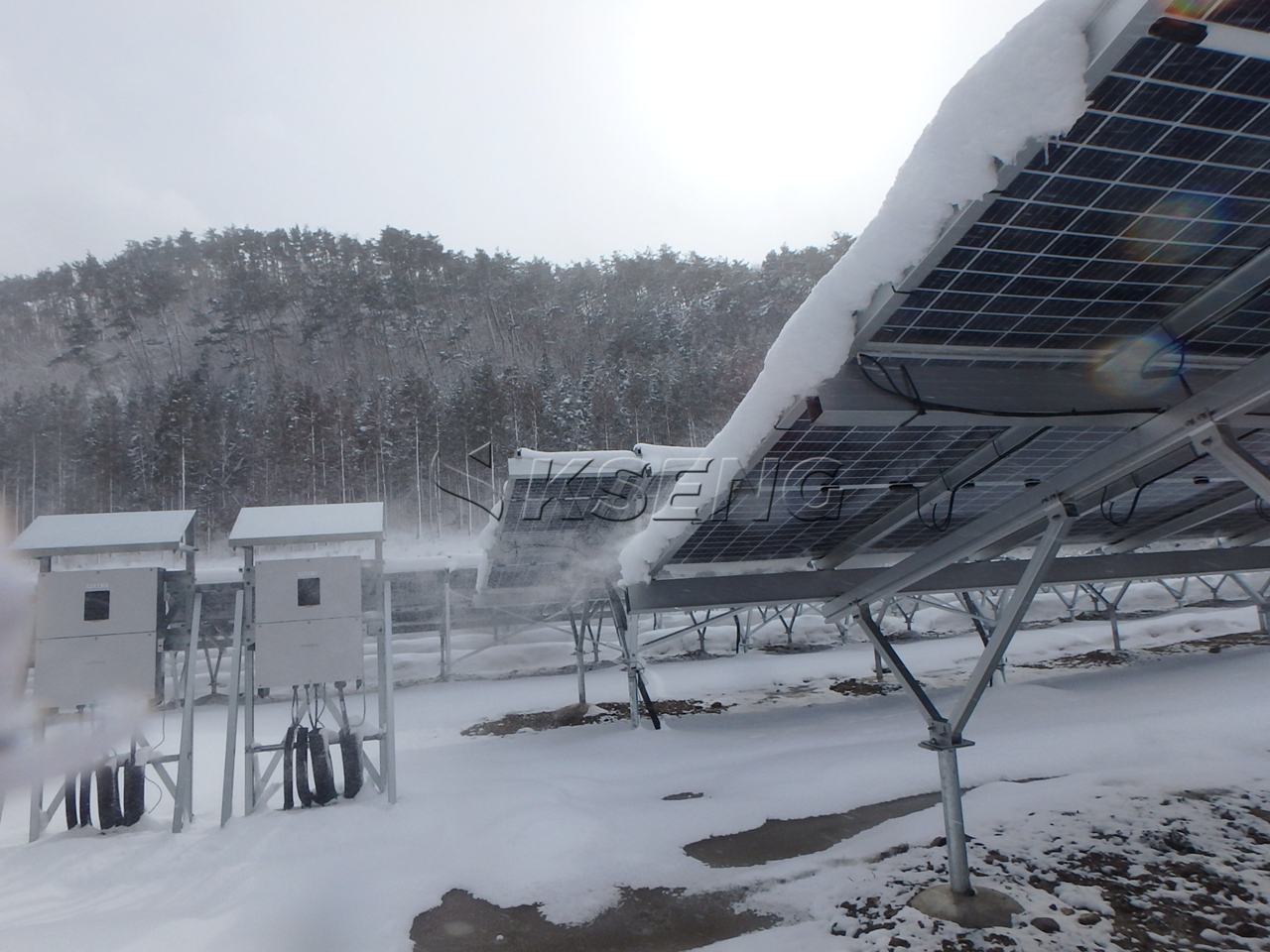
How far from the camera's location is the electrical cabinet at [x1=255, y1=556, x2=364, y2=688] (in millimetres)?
7520

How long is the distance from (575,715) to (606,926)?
9.63 m

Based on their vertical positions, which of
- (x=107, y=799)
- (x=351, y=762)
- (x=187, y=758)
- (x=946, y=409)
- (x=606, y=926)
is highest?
(x=946, y=409)

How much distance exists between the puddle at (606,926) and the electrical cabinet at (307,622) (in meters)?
3.23

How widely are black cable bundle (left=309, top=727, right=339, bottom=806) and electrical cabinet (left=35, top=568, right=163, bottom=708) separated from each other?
1.90 m

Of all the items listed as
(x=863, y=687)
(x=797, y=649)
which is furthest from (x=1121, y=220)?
(x=797, y=649)

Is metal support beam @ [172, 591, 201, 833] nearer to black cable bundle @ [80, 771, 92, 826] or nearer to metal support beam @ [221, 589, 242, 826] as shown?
metal support beam @ [221, 589, 242, 826]

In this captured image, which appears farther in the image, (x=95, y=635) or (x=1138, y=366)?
(x=95, y=635)

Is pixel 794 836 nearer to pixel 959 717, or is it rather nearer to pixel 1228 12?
pixel 959 717

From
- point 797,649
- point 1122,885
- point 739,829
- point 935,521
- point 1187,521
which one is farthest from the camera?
point 797,649

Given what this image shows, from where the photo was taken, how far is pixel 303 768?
24.1 feet

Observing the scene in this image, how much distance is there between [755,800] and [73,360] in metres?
55.6

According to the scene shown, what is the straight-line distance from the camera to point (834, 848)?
5.73m

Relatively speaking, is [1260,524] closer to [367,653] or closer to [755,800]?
[755,800]

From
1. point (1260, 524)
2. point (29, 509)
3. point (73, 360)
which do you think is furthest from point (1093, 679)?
point (73, 360)
